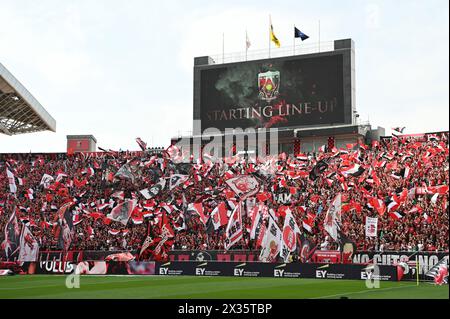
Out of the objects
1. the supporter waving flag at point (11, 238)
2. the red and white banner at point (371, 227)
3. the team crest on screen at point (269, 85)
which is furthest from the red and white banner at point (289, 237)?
the team crest on screen at point (269, 85)

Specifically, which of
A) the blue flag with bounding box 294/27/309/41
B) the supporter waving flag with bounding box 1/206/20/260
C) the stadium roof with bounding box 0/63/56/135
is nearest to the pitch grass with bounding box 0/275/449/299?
the supporter waving flag with bounding box 1/206/20/260

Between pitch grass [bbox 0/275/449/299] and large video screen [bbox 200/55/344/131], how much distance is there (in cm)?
2306

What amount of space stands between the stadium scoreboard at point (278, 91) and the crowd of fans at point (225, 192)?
5.99 metres

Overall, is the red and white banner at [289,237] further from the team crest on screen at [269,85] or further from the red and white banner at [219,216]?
the team crest on screen at [269,85]

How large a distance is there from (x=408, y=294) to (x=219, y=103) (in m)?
35.5

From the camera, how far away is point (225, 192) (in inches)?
1897

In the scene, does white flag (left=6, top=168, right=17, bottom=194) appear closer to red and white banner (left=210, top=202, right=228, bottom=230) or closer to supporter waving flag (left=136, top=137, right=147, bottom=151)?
supporter waving flag (left=136, top=137, right=147, bottom=151)

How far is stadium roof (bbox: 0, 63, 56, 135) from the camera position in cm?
4503

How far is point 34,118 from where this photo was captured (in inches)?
2040

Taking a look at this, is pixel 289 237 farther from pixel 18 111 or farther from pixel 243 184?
pixel 18 111

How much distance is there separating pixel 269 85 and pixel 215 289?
98.0 feet

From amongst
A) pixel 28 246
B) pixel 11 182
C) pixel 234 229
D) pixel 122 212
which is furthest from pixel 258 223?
pixel 11 182
